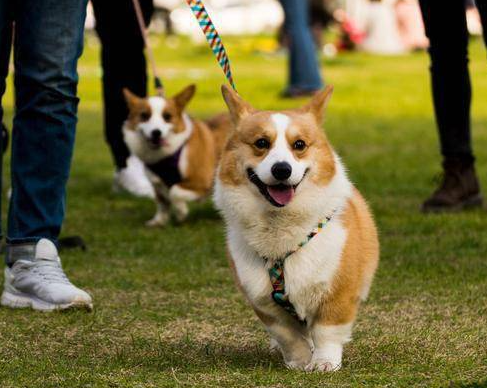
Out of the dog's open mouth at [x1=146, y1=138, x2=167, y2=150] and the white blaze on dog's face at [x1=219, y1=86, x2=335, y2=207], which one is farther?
the dog's open mouth at [x1=146, y1=138, x2=167, y2=150]

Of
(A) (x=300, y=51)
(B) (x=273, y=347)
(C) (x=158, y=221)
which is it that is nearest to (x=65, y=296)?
(B) (x=273, y=347)

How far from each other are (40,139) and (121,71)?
2.68 m

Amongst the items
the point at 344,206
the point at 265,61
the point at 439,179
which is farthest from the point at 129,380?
the point at 265,61

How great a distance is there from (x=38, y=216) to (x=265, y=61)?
1405 centimetres

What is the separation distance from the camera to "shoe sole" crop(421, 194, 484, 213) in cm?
540

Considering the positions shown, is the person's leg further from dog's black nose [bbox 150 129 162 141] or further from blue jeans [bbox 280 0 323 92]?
blue jeans [bbox 280 0 323 92]

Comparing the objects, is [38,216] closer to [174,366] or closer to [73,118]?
[73,118]

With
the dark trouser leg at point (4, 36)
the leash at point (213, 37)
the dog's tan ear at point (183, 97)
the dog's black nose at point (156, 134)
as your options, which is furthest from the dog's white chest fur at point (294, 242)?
the dog's tan ear at point (183, 97)

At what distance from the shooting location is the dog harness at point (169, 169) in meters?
5.88

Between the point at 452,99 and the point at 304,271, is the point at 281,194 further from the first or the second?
the point at 452,99

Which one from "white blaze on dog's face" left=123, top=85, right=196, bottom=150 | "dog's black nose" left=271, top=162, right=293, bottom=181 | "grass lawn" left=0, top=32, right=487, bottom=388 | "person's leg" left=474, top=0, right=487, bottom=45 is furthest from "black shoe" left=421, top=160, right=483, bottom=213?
"dog's black nose" left=271, top=162, right=293, bottom=181

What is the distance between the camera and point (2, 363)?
3.06 meters

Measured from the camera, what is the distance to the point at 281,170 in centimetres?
286

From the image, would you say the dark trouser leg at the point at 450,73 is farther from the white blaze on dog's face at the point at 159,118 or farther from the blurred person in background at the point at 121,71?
the blurred person in background at the point at 121,71
